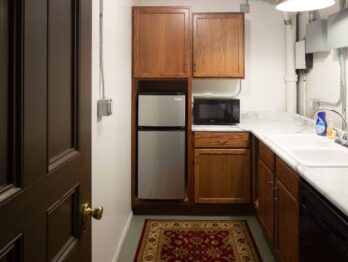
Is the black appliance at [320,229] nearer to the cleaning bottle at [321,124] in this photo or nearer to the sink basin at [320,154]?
the sink basin at [320,154]

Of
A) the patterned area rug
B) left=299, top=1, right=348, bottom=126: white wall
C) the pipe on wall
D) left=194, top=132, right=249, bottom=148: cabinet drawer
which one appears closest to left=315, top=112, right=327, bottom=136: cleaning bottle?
left=299, top=1, right=348, bottom=126: white wall

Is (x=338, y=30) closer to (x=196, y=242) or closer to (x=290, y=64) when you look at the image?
(x=290, y=64)

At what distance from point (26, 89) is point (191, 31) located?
9.14 ft

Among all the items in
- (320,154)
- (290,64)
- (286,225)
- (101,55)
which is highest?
(290,64)

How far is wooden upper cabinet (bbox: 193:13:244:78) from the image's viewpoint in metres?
3.31

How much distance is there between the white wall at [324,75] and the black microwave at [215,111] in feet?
2.44

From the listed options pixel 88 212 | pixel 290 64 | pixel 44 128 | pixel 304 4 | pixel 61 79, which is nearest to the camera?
pixel 44 128

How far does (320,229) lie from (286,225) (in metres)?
0.64

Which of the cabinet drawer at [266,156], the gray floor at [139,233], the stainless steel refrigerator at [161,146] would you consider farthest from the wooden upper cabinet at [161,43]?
the gray floor at [139,233]

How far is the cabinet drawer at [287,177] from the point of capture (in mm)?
1867

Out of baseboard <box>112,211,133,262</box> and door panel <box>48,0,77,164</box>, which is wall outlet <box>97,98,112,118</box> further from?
baseboard <box>112,211,133,262</box>

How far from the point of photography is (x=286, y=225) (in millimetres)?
2072

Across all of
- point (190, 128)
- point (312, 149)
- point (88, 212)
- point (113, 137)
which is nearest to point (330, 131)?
point (312, 149)

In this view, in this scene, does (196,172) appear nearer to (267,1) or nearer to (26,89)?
(267,1)
